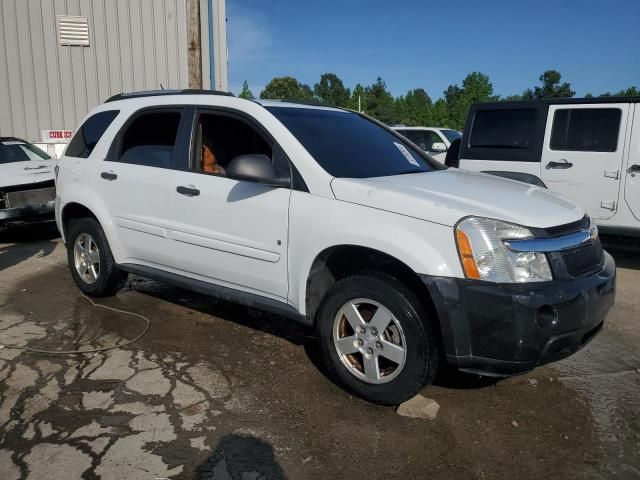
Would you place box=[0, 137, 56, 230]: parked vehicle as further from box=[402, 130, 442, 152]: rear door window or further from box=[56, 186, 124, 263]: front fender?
box=[402, 130, 442, 152]: rear door window

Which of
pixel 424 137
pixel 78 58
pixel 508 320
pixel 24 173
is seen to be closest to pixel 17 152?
pixel 24 173

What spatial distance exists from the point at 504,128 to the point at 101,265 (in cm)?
506

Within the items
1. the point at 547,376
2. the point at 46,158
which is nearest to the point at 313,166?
the point at 547,376

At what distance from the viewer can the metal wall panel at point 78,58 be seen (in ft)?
37.4

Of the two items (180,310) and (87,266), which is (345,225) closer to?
(180,310)

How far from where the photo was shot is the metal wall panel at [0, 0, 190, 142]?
1140cm

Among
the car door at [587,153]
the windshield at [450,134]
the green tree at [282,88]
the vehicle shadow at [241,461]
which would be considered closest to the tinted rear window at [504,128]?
the car door at [587,153]

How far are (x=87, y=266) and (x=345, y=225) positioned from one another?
3.06m

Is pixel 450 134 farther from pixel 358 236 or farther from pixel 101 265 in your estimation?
pixel 358 236

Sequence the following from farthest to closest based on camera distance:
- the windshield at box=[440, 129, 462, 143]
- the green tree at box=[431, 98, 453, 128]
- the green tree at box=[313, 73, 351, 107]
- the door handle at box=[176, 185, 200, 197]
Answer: the green tree at box=[313, 73, 351, 107] → the green tree at box=[431, 98, 453, 128] → the windshield at box=[440, 129, 462, 143] → the door handle at box=[176, 185, 200, 197]

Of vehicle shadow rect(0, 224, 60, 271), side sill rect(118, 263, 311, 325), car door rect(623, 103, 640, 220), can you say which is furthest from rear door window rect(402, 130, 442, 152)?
side sill rect(118, 263, 311, 325)

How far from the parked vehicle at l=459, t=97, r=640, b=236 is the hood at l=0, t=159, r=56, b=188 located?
6.01 meters

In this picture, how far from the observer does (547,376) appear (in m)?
3.61

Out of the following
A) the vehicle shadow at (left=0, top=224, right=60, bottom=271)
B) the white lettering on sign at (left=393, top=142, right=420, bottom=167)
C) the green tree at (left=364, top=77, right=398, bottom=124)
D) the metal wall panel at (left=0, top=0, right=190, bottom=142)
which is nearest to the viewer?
the white lettering on sign at (left=393, top=142, right=420, bottom=167)
